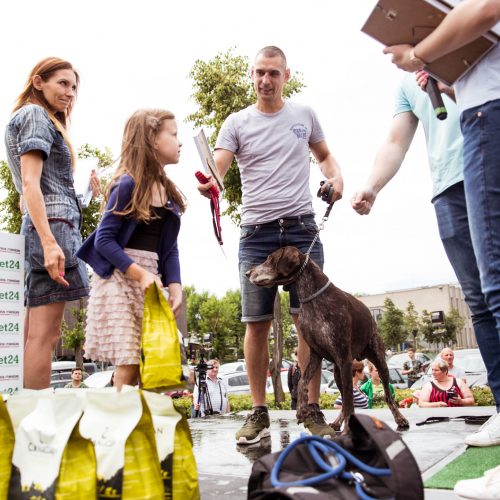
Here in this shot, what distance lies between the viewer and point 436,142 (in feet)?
11.8

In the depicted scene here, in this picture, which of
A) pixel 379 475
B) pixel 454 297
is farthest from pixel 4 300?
pixel 454 297

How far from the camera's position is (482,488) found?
6.89ft

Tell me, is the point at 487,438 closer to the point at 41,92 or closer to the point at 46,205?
the point at 46,205

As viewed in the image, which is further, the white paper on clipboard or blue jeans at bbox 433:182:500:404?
the white paper on clipboard

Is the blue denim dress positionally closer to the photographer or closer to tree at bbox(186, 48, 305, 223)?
the photographer

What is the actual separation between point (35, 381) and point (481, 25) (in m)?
2.73

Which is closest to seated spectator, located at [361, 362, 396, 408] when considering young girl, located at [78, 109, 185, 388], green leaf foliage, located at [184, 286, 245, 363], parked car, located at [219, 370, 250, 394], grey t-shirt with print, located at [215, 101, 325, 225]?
grey t-shirt with print, located at [215, 101, 325, 225]

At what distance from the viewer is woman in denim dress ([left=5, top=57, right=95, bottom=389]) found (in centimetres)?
311

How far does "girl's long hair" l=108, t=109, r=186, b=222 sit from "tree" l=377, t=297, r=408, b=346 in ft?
229

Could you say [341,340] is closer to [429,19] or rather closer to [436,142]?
[436,142]

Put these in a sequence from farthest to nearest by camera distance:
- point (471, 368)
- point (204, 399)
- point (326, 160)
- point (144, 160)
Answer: point (471, 368) → point (204, 399) → point (326, 160) → point (144, 160)

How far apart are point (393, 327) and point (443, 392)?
210ft

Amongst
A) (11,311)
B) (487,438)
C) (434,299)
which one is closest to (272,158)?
(11,311)

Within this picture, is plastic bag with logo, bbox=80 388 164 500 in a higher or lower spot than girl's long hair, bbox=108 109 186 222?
lower
